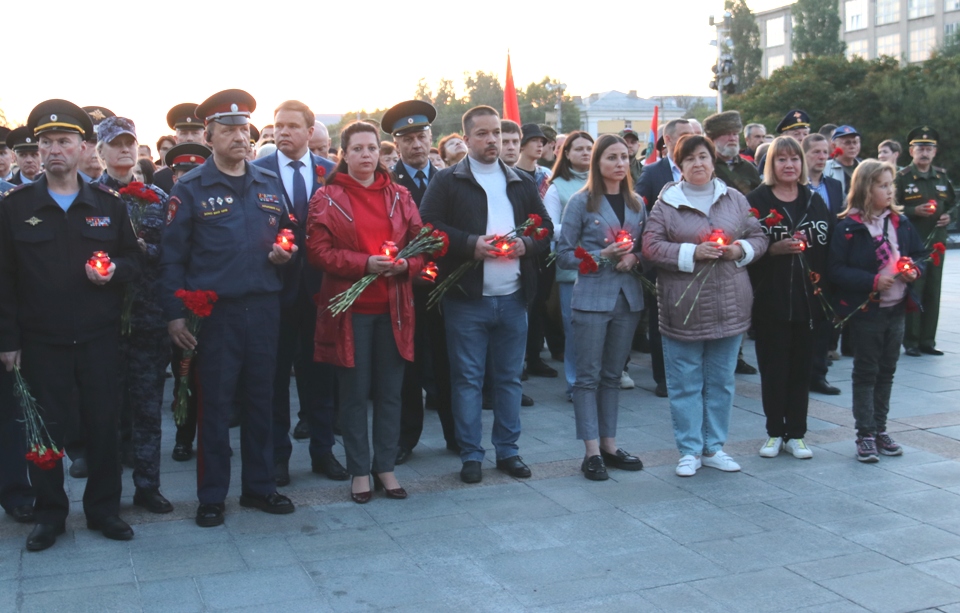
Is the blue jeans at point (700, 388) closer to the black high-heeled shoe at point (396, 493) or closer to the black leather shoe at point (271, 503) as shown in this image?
the black high-heeled shoe at point (396, 493)

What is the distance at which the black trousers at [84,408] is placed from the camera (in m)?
5.07

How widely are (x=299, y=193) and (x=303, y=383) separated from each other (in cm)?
121

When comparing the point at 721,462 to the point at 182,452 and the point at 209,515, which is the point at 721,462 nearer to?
the point at 209,515

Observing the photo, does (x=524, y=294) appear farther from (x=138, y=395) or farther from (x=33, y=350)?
(x=33, y=350)

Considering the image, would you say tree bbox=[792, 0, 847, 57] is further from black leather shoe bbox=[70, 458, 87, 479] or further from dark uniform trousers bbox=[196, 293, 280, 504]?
dark uniform trousers bbox=[196, 293, 280, 504]

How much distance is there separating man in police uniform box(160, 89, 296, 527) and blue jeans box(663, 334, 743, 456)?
8.15ft

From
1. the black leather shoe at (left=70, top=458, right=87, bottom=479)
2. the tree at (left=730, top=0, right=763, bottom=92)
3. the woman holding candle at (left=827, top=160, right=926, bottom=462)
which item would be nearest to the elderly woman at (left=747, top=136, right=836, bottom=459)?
the woman holding candle at (left=827, top=160, right=926, bottom=462)

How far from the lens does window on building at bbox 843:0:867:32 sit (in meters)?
80.2

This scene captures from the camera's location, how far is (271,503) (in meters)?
5.59

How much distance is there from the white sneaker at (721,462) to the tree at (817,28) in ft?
229

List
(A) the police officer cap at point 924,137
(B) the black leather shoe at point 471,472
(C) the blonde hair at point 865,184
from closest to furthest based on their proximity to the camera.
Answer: (B) the black leather shoe at point 471,472 → (C) the blonde hair at point 865,184 → (A) the police officer cap at point 924,137

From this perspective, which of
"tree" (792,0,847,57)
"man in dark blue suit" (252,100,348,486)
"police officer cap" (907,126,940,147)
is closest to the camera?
"man in dark blue suit" (252,100,348,486)

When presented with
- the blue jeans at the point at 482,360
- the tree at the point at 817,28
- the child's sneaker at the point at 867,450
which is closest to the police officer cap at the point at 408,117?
the blue jeans at the point at 482,360

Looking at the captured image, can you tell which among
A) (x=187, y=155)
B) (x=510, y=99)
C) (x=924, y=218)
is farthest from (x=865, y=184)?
(x=510, y=99)
